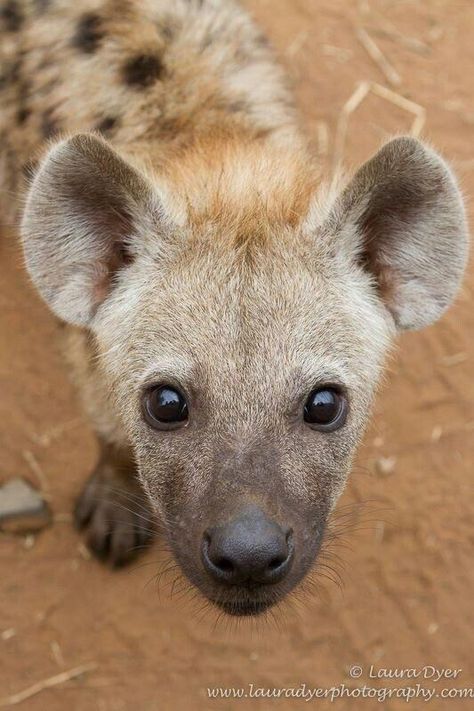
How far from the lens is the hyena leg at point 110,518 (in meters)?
2.70

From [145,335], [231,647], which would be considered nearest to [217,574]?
[145,335]

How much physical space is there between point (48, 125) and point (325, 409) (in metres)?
1.22

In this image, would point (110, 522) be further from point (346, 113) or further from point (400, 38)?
point (400, 38)

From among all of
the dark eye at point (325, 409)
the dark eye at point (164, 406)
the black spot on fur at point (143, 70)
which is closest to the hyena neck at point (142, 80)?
the black spot on fur at point (143, 70)

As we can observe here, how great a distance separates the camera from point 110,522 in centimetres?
277

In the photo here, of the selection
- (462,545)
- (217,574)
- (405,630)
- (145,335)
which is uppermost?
(145,335)

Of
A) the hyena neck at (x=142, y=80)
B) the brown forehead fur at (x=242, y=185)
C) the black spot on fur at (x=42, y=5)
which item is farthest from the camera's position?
the black spot on fur at (x=42, y=5)

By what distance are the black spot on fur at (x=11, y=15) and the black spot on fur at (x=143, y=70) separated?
0.46m

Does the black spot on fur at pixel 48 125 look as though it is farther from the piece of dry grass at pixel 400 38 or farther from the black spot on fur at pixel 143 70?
the piece of dry grass at pixel 400 38

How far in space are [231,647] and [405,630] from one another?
0.56 meters

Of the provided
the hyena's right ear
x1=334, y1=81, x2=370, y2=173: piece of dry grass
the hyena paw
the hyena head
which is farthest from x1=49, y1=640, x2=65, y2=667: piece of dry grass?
x1=334, y1=81, x2=370, y2=173: piece of dry grass

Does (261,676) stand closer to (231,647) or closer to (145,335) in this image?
(231,647)

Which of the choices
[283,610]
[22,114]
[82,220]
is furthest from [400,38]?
[283,610]

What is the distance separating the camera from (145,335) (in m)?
1.76
